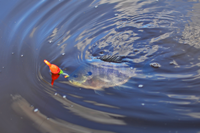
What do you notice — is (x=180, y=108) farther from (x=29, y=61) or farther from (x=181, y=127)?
(x=29, y=61)

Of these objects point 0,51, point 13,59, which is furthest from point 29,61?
point 0,51

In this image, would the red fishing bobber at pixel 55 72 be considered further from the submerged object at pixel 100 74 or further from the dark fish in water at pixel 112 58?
the dark fish in water at pixel 112 58

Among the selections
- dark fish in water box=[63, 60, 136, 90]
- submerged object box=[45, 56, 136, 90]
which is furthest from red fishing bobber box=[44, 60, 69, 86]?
dark fish in water box=[63, 60, 136, 90]

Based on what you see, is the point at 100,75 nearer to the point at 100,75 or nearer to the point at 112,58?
the point at 100,75

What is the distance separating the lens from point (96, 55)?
7.23 feet

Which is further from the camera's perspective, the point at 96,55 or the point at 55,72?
the point at 96,55

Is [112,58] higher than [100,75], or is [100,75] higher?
[112,58]

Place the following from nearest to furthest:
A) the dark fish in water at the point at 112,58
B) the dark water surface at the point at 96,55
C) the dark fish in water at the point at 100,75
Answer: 1. the dark water surface at the point at 96,55
2. the dark fish in water at the point at 100,75
3. the dark fish in water at the point at 112,58

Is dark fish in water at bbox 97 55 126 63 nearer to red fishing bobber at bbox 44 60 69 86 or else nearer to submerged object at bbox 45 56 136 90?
submerged object at bbox 45 56 136 90

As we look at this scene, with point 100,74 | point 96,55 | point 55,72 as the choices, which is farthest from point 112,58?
point 55,72

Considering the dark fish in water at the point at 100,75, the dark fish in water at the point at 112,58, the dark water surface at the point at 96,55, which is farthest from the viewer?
the dark fish in water at the point at 112,58

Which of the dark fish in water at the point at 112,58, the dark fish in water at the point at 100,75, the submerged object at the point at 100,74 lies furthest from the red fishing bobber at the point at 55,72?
the dark fish in water at the point at 112,58

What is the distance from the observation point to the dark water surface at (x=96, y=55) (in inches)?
59.2

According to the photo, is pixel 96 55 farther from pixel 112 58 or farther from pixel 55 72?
pixel 55 72
